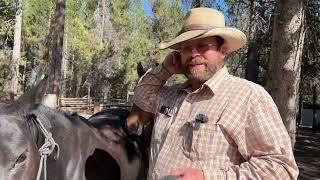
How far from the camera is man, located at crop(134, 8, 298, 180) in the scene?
7.54 feet

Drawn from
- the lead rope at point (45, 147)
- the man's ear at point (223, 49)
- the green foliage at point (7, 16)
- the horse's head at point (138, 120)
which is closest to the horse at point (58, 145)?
the lead rope at point (45, 147)

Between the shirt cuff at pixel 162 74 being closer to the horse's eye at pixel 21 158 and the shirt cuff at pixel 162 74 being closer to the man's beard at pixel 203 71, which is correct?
the man's beard at pixel 203 71

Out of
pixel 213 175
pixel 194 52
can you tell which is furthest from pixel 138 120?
pixel 213 175

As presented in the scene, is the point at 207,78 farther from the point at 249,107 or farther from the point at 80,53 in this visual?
the point at 80,53

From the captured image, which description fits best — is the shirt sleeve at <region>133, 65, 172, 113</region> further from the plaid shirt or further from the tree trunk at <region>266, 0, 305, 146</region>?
the tree trunk at <region>266, 0, 305, 146</region>

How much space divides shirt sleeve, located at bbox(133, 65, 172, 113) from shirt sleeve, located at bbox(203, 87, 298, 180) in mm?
929

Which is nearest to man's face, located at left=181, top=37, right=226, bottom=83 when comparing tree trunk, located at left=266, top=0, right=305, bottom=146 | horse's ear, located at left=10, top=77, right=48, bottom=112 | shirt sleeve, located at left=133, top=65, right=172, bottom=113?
shirt sleeve, located at left=133, top=65, right=172, bottom=113

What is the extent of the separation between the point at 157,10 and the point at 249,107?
45.1m

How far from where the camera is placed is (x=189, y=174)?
2.23 metres

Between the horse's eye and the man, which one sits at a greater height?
the man

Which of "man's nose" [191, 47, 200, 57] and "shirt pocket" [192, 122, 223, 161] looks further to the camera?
"man's nose" [191, 47, 200, 57]

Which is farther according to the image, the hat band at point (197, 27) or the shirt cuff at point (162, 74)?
the shirt cuff at point (162, 74)

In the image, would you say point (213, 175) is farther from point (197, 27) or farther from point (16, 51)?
point (16, 51)

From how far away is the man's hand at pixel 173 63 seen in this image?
123 inches
